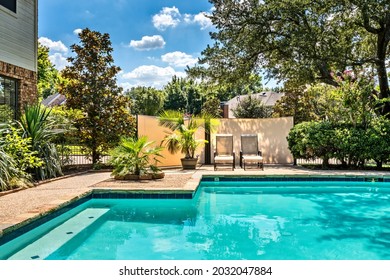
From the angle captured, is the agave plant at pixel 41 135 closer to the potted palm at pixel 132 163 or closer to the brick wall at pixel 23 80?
the brick wall at pixel 23 80

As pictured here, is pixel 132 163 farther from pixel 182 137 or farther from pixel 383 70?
pixel 383 70

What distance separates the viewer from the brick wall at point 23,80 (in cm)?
→ 944

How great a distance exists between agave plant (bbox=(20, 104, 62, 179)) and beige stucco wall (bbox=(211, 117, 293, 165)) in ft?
21.6

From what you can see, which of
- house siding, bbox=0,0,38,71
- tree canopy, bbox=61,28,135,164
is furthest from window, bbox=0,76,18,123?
tree canopy, bbox=61,28,135,164

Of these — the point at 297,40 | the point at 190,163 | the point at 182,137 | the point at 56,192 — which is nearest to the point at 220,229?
the point at 56,192

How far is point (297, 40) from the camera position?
12125mm

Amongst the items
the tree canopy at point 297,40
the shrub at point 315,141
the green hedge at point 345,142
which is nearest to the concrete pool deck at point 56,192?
the green hedge at point 345,142

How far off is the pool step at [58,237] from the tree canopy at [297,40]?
9717mm

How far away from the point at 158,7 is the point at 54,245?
12982 millimetres

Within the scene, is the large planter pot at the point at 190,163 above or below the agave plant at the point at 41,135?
below

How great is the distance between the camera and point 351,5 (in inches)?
476

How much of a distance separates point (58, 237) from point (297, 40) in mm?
10605

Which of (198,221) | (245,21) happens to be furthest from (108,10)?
(198,221)
